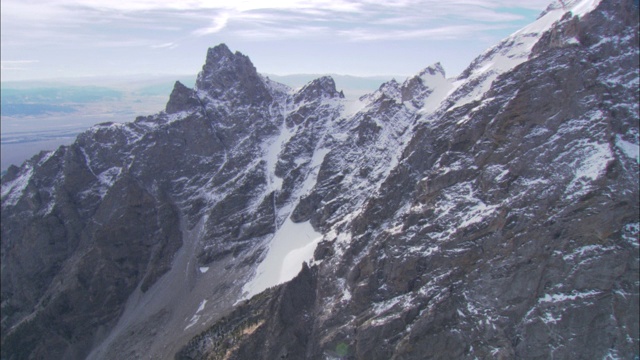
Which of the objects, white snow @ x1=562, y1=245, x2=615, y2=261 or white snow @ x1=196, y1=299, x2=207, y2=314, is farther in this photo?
white snow @ x1=196, y1=299, x2=207, y2=314

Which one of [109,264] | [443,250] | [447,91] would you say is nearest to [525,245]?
[443,250]

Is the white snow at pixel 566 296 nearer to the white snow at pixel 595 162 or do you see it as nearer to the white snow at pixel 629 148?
the white snow at pixel 595 162

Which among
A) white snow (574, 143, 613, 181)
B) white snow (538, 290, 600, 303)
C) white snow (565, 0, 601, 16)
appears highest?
white snow (565, 0, 601, 16)

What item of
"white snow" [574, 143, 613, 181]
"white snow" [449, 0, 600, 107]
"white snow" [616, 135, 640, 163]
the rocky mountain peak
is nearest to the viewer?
"white snow" [574, 143, 613, 181]

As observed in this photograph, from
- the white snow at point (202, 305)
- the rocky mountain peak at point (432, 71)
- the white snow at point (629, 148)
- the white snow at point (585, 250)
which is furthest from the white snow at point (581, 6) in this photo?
the white snow at point (202, 305)

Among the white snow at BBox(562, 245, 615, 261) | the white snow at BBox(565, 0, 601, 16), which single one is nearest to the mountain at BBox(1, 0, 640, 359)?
the white snow at BBox(562, 245, 615, 261)

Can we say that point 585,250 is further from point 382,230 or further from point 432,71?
point 432,71

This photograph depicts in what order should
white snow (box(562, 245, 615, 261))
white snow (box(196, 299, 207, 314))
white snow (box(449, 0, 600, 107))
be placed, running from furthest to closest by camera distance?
white snow (box(196, 299, 207, 314)) < white snow (box(449, 0, 600, 107)) < white snow (box(562, 245, 615, 261))

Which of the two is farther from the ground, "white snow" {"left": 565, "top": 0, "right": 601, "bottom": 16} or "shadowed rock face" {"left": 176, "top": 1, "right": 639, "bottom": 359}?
"white snow" {"left": 565, "top": 0, "right": 601, "bottom": 16}

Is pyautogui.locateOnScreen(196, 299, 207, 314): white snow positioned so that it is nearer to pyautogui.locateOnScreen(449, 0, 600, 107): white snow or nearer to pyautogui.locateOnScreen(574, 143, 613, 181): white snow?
pyautogui.locateOnScreen(449, 0, 600, 107): white snow
